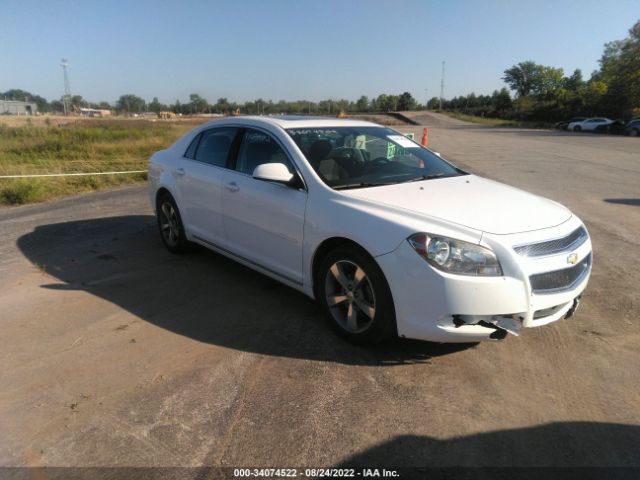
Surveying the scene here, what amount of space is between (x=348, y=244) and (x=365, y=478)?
1.55 meters

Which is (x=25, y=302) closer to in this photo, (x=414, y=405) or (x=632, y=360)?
(x=414, y=405)

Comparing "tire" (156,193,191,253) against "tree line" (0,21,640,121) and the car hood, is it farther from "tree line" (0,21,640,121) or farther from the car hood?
"tree line" (0,21,640,121)

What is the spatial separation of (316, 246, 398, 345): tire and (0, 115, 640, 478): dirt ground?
172 millimetres

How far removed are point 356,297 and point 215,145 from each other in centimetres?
246

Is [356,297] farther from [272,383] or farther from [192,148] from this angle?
[192,148]

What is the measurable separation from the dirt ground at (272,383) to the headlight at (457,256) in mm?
743

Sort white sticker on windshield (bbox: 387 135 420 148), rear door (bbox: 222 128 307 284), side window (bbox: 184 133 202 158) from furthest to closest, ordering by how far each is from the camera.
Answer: side window (bbox: 184 133 202 158) → white sticker on windshield (bbox: 387 135 420 148) → rear door (bbox: 222 128 307 284)

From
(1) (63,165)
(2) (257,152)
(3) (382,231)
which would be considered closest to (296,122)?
(2) (257,152)

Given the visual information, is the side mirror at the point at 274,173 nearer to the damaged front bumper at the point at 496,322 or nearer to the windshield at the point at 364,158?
the windshield at the point at 364,158

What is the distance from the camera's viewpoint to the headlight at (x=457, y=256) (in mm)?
2883

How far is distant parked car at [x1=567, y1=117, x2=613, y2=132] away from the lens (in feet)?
139

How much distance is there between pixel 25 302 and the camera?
440 centimetres

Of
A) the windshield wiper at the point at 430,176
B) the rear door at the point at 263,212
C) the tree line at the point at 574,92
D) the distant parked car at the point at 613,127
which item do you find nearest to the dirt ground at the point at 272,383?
the rear door at the point at 263,212

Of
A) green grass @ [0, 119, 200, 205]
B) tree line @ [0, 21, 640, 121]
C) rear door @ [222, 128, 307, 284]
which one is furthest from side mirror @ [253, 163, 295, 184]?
tree line @ [0, 21, 640, 121]
